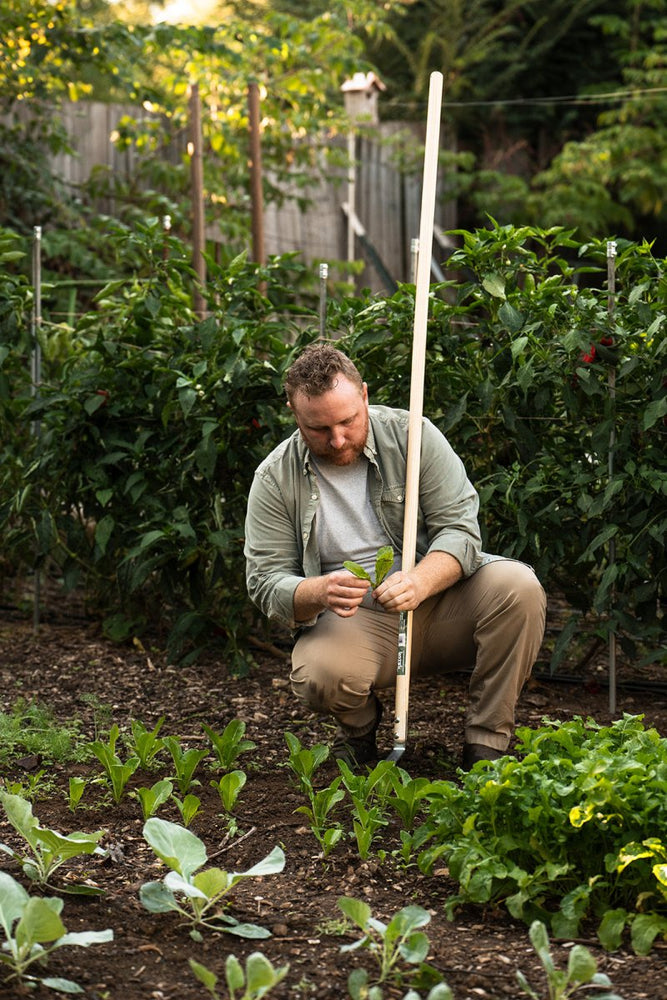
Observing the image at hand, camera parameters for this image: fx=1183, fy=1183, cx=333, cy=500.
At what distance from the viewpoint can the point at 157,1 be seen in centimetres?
1266

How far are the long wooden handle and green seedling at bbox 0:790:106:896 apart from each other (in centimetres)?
93

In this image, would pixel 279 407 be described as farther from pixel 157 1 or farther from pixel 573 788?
pixel 157 1

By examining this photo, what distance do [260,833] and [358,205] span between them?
7.31 meters

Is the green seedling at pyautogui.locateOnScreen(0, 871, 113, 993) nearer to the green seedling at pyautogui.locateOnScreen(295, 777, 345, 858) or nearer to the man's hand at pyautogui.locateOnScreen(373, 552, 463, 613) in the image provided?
the green seedling at pyautogui.locateOnScreen(295, 777, 345, 858)

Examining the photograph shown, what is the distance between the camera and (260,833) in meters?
2.75

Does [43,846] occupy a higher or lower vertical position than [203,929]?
higher

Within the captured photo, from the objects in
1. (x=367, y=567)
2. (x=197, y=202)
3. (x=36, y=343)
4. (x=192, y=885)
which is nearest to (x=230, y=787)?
(x=192, y=885)

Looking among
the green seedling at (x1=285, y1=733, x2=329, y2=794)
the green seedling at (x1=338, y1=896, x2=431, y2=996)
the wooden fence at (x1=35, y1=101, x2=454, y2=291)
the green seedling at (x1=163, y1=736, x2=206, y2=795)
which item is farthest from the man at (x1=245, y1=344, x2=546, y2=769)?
the wooden fence at (x1=35, y1=101, x2=454, y2=291)

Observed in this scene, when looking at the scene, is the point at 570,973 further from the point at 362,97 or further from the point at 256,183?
the point at 362,97

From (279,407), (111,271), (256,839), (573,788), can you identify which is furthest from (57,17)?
(573,788)

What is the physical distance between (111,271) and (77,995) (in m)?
5.19

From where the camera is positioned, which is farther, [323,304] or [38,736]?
[323,304]

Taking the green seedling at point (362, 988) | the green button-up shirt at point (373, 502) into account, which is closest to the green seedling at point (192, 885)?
the green seedling at point (362, 988)

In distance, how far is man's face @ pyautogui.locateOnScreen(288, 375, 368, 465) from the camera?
9.62 feet
